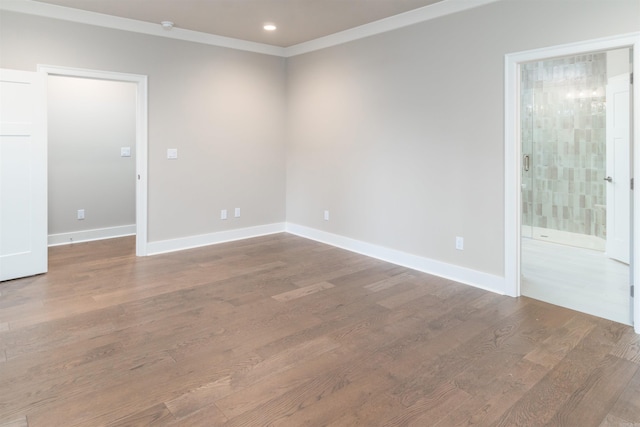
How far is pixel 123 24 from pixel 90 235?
2.84m

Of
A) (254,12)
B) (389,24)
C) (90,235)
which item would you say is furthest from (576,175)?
(90,235)

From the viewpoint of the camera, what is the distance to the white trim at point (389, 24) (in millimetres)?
3711

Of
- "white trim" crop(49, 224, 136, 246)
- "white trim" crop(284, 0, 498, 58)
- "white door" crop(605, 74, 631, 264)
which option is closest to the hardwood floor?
"white trim" crop(49, 224, 136, 246)

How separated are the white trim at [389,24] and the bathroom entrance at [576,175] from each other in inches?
63.8

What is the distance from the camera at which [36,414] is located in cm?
191

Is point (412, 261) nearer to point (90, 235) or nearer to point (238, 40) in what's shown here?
point (238, 40)

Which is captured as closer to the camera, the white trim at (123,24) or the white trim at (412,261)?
the white trim at (412,261)

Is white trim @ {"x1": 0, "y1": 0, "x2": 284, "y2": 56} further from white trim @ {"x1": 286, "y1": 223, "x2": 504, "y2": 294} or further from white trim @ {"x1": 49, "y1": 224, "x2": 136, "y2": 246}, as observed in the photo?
white trim @ {"x1": 49, "y1": 224, "x2": 136, "y2": 246}

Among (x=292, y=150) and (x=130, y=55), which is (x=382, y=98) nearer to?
(x=292, y=150)

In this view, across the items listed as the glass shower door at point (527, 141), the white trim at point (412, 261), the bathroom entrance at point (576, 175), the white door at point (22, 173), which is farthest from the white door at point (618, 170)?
the white door at point (22, 173)

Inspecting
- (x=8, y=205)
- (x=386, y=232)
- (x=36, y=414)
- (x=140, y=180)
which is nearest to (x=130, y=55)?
(x=140, y=180)

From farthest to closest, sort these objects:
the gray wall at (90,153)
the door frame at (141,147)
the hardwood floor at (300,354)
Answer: the gray wall at (90,153)
the door frame at (141,147)
the hardwood floor at (300,354)

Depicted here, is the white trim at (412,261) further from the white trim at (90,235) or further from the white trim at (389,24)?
the white trim at (90,235)

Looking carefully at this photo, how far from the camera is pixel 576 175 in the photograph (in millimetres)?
5801
